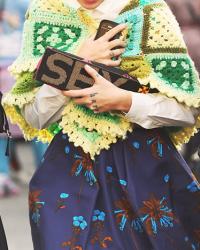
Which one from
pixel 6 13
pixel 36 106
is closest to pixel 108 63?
pixel 36 106

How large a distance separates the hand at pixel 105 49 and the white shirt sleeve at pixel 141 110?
175 millimetres

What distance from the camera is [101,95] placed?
3.25 metres

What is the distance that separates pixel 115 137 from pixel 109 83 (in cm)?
23

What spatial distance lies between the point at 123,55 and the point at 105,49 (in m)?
0.08

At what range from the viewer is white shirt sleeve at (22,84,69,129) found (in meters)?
3.36

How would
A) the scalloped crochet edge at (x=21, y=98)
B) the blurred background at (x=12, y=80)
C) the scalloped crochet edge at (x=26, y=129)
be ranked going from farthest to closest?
1. the blurred background at (x=12, y=80)
2. the scalloped crochet edge at (x=26, y=129)
3. the scalloped crochet edge at (x=21, y=98)

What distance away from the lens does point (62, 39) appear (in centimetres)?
340

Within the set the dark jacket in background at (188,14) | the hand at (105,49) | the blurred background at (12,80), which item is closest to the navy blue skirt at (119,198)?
the hand at (105,49)

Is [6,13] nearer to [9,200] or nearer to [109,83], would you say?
[9,200]

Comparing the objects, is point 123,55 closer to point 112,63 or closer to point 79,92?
point 112,63

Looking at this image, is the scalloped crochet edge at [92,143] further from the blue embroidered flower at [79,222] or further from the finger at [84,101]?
the blue embroidered flower at [79,222]

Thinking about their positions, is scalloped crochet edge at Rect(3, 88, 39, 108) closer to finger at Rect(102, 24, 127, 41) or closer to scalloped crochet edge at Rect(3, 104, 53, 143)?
scalloped crochet edge at Rect(3, 104, 53, 143)

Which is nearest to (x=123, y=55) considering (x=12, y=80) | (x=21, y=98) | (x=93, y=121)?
(x=93, y=121)

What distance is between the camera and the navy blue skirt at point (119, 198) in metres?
3.31
